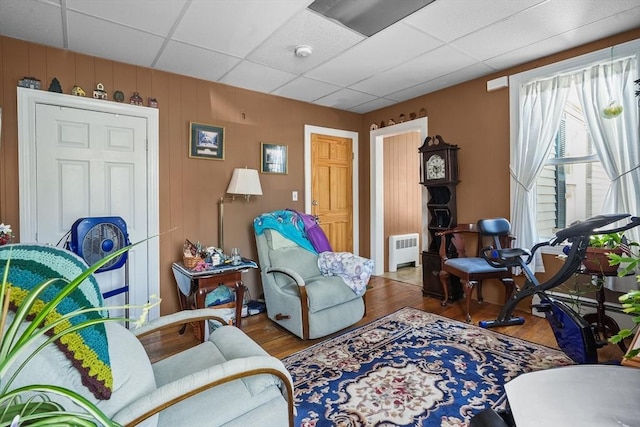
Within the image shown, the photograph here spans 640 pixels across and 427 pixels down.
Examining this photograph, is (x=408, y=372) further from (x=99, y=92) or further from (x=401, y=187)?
→ (x=401, y=187)

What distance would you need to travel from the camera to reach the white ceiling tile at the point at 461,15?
2.10 m

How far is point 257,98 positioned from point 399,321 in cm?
294

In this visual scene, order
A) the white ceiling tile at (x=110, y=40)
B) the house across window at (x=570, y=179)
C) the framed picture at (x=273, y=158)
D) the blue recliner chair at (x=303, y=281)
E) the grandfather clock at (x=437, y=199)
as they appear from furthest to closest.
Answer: the framed picture at (x=273, y=158) → the grandfather clock at (x=437, y=199) → the house across window at (x=570, y=179) → the blue recliner chair at (x=303, y=281) → the white ceiling tile at (x=110, y=40)

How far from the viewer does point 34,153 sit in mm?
2496

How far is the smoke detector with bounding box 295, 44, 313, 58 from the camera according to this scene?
8.60ft

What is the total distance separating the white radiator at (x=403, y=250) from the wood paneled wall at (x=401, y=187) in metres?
0.08

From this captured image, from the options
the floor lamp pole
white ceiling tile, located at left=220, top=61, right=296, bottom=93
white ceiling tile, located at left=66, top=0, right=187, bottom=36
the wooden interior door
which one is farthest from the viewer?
the wooden interior door

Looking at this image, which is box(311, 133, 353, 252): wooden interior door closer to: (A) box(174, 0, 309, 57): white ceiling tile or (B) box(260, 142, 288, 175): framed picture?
(B) box(260, 142, 288, 175): framed picture

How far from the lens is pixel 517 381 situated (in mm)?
988

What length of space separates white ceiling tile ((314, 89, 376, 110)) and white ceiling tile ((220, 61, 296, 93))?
0.73 m

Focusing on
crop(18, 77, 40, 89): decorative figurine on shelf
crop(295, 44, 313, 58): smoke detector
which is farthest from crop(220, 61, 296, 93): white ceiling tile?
crop(18, 77, 40, 89): decorative figurine on shelf

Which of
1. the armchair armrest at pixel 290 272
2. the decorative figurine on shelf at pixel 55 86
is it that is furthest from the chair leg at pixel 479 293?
the decorative figurine on shelf at pixel 55 86

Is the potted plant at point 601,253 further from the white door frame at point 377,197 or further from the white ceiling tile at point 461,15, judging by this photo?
the white door frame at point 377,197

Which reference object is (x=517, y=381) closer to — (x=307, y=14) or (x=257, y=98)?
(x=307, y=14)
